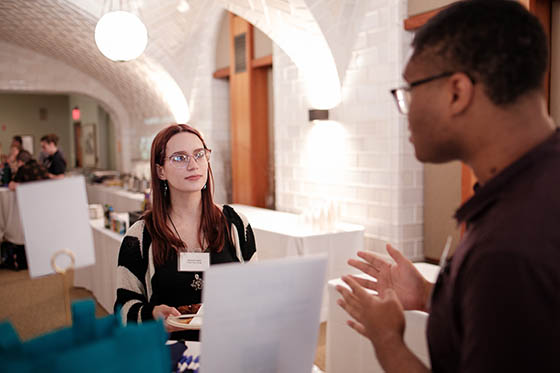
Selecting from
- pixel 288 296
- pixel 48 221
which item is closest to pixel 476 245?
pixel 288 296

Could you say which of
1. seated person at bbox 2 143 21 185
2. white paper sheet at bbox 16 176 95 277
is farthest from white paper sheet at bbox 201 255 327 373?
seated person at bbox 2 143 21 185

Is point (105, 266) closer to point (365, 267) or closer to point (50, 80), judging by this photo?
point (365, 267)

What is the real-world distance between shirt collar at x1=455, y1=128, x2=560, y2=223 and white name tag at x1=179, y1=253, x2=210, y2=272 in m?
1.22

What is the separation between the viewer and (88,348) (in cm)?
73

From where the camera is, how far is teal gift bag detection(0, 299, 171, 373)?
28.3 inches

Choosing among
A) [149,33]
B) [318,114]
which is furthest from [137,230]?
[149,33]

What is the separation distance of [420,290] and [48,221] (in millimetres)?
910

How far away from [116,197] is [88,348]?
286 inches

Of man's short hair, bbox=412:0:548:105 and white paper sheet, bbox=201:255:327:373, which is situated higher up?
man's short hair, bbox=412:0:548:105

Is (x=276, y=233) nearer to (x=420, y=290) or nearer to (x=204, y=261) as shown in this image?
(x=204, y=261)

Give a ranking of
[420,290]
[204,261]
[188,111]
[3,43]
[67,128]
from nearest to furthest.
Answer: [420,290], [204,261], [188,111], [3,43], [67,128]

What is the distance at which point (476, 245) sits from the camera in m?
0.76

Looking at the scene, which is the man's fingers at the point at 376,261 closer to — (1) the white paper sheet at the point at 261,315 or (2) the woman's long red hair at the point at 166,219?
(1) the white paper sheet at the point at 261,315

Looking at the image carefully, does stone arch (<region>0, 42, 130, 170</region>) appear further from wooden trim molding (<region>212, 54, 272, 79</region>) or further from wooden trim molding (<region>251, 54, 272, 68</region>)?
wooden trim molding (<region>251, 54, 272, 68</region>)
